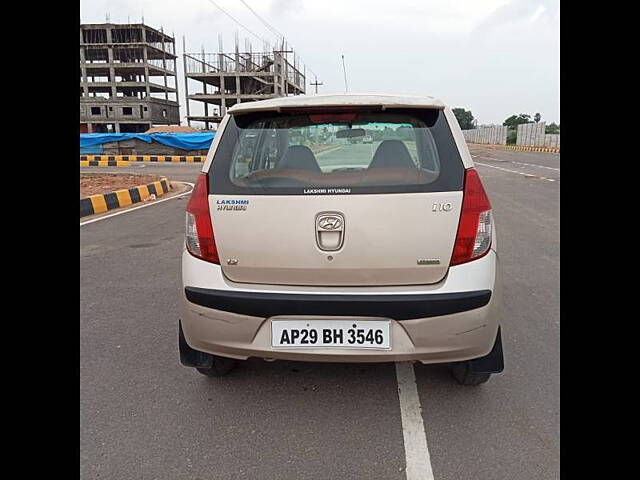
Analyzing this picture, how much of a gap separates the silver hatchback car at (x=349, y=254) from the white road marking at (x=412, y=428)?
0.38 m

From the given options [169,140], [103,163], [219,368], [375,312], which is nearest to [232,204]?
[375,312]

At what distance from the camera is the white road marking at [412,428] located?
6.74 ft

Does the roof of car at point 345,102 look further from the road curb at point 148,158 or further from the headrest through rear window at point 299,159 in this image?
the road curb at point 148,158

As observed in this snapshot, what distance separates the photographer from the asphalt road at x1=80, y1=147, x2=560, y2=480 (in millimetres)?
2098

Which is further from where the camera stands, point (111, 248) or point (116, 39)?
point (116, 39)

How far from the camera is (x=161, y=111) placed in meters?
58.0

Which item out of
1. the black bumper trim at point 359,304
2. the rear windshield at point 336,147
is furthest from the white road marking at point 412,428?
the rear windshield at point 336,147

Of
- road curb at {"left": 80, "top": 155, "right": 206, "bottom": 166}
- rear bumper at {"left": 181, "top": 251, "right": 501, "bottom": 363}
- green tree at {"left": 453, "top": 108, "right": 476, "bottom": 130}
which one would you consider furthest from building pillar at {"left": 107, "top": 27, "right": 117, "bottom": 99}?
green tree at {"left": 453, "top": 108, "right": 476, "bottom": 130}

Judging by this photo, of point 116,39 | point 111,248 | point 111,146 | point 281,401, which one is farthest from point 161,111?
point 281,401

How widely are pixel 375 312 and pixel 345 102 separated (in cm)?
100

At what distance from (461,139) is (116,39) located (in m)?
63.6

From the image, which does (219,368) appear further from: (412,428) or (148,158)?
(148,158)
